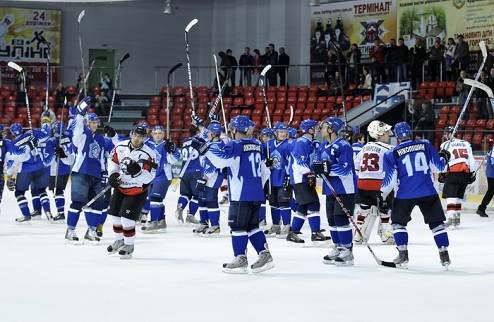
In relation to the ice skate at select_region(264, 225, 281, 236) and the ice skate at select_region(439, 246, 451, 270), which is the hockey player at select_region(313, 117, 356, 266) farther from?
the ice skate at select_region(264, 225, 281, 236)

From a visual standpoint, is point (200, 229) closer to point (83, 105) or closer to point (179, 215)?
point (179, 215)

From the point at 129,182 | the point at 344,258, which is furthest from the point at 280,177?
the point at 344,258

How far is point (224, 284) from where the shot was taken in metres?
6.99

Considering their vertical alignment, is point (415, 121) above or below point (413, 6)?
below

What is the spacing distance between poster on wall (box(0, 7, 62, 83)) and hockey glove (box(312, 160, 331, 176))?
1859 centimetres

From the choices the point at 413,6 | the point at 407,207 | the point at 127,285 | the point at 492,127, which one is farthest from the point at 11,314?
the point at 413,6

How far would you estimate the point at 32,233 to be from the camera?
438 inches

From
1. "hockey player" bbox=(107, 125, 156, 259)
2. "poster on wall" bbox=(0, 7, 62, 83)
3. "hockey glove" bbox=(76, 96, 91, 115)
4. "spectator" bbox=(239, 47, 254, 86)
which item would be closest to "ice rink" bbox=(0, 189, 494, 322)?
"hockey player" bbox=(107, 125, 156, 259)

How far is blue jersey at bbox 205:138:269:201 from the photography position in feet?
25.1

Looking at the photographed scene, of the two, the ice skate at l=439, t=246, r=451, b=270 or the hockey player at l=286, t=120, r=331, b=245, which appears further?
the hockey player at l=286, t=120, r=331, b=245

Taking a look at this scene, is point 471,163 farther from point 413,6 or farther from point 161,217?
point 413,6

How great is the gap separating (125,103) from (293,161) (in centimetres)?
1559

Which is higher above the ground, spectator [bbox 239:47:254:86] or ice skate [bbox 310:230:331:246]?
spectator [bbox 239:47:254:86]

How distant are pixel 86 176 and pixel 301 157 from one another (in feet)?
7.74
